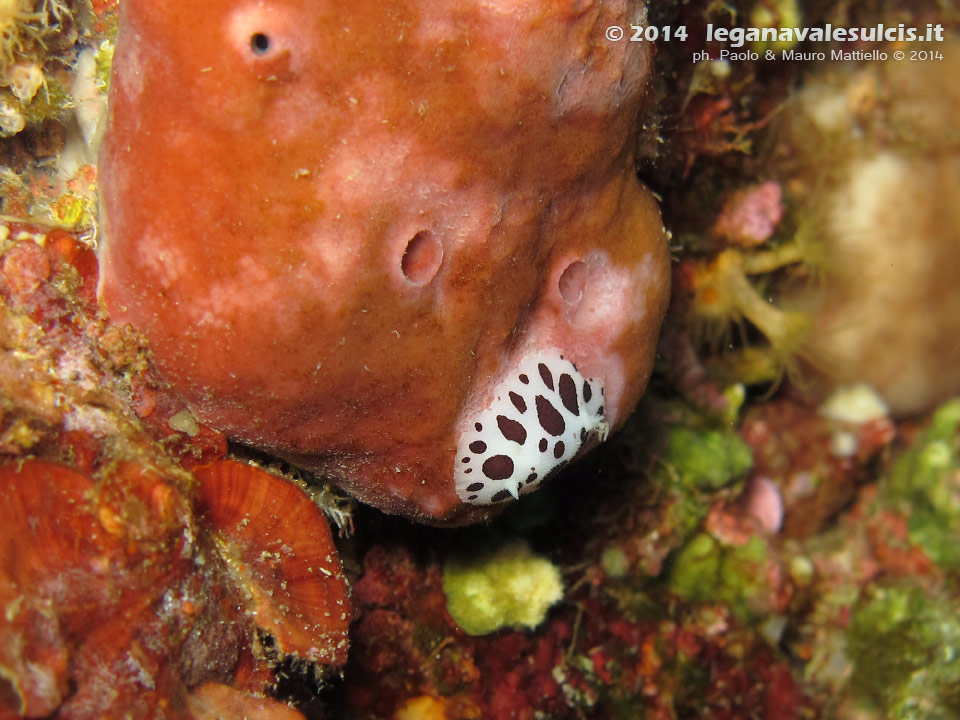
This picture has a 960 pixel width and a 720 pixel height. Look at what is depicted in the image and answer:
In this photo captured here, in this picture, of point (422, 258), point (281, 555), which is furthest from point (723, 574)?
point (422, 258)

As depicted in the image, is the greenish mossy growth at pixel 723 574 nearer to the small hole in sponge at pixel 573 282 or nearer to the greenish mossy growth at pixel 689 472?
the greenish mossy growth at pixel 689 472

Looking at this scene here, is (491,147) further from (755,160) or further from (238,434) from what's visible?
(755,160)

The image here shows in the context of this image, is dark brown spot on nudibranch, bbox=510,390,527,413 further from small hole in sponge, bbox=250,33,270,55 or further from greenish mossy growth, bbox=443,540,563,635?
greenish mossy growth, bbox=443,540,563,635

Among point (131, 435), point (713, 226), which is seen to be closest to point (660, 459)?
point (713, 226)

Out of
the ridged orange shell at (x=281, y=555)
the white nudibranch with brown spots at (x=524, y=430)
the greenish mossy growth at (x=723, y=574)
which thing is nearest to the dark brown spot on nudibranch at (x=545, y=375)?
the white nudibranch with brown spots at (x=524, y=430)

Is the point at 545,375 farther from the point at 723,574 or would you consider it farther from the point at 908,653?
the point at 908,653
